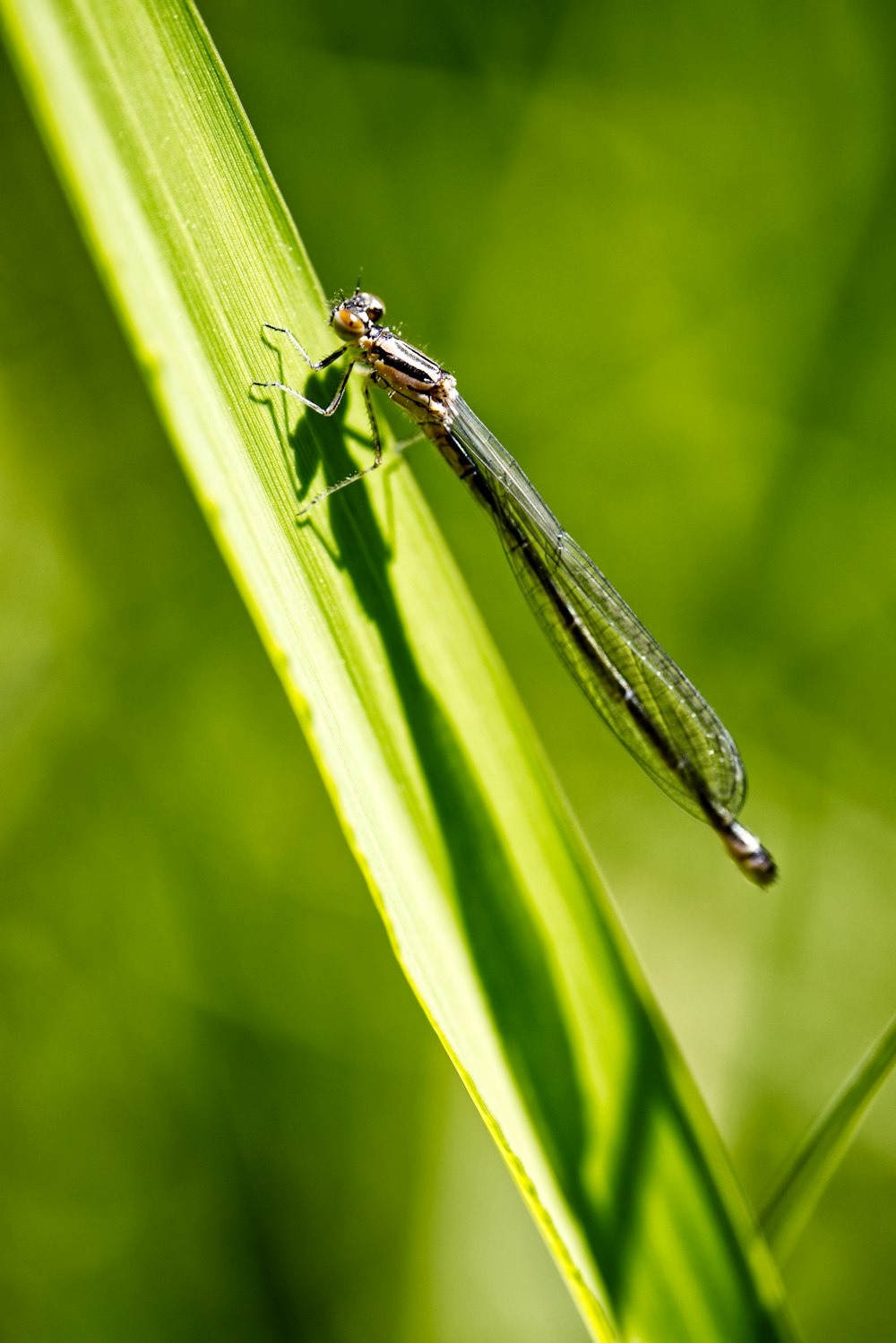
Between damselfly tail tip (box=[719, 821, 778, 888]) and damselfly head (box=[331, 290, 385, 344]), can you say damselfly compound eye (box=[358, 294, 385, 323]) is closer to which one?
damselfly head (box=[331, 290, 385, 344])

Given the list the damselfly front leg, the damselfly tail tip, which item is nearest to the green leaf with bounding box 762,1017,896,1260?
the damselfly tail tip

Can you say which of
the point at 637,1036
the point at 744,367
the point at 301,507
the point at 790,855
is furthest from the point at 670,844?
the point at 301,507

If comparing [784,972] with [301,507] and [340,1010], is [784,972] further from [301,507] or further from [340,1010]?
[301,507]

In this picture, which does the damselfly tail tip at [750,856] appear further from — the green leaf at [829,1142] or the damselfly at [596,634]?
the green leaf at [829,1142]

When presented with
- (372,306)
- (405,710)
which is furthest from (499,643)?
(405,710)

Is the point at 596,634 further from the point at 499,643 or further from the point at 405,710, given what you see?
the point at 405,710

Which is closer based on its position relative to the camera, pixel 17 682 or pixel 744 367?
pixel 17 682

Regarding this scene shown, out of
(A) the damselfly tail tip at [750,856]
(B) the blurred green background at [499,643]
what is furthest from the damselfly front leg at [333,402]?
(A) the damselfly tail tip at [750,856]
